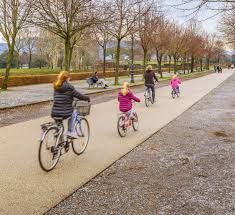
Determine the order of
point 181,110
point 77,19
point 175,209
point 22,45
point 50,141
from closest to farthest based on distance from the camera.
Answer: point 175,209 < point 50,141 < point 181,110 < point 77,19 < point 22,45

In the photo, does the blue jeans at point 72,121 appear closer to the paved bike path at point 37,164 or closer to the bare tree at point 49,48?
the paved bike path at point 37,164

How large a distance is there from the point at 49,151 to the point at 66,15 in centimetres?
1858

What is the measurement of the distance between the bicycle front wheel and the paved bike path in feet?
0.48

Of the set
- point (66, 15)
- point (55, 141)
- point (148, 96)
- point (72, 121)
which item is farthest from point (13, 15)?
point (55, 141)

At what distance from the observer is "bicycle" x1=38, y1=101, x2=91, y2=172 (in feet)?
21.8

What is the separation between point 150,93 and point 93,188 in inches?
488

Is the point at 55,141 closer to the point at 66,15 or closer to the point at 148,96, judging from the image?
the point at 148,96

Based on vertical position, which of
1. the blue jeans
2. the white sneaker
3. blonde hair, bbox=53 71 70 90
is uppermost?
blonde hair, bbox=53 71 70 90

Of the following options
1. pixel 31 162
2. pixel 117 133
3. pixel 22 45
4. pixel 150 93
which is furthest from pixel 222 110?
pixel 22 45

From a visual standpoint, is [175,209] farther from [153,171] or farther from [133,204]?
[153,171]

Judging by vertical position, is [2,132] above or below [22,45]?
below

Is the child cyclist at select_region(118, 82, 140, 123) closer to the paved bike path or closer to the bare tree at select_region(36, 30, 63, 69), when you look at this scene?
the paved bike path

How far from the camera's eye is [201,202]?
5.44 metres

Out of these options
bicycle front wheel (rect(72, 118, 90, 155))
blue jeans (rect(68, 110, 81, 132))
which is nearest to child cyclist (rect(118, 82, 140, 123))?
bicycle front wheel (rect(72, 118, 90, 155))
